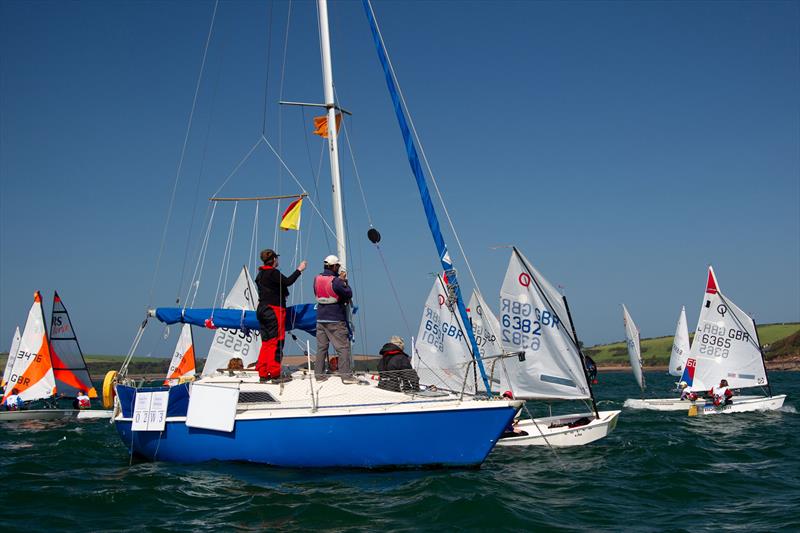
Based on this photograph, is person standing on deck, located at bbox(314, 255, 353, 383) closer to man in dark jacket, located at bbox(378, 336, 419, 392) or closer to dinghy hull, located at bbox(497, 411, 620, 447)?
man in dark jacket, located at bbox(378, 336, 419, 392)

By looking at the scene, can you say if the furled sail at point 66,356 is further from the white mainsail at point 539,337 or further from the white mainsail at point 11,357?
the white mainsail at point 539,337

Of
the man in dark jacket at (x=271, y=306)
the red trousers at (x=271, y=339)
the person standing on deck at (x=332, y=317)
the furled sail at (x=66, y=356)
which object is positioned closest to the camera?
the person standing on deck at (x=332, y=317)

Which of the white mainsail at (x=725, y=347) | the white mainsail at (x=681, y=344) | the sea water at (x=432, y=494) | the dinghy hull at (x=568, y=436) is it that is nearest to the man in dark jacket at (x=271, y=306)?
the sea water at (x=432, y=494)

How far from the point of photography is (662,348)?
4188 inches

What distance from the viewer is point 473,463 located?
10.3 metres

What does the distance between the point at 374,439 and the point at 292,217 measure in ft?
19.0

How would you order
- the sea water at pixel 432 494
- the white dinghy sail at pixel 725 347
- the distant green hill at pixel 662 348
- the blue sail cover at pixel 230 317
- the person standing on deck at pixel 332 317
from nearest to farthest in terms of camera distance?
the sea water at pixel 432 494
the person standing on deck at pixel 332 317
the blue sail cover at pixel 230 317
the white dinghy sail at pixel 725 347
the distant green hill at pixel 662 348

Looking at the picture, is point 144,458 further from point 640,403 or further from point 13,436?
point 640,403

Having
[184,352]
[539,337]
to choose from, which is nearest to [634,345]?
[539,337]

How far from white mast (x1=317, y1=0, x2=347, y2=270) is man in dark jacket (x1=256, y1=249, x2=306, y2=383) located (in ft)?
4.06

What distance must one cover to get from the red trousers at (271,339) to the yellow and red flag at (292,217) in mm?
2136

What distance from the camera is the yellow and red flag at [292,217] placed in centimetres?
1395

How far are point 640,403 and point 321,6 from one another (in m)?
22.7

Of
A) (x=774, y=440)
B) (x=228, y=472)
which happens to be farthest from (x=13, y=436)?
(x=774, y=440)
